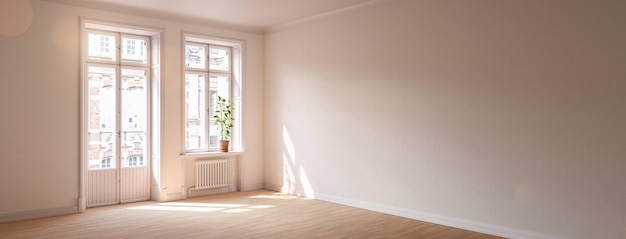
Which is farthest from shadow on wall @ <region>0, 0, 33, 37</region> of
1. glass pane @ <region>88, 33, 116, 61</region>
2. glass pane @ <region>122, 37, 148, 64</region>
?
glass pane @ <region>122, 37, 148, 64</region>

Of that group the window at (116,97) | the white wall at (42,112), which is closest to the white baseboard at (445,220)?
the window at (116,97)

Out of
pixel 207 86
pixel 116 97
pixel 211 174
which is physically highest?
pixel 207 86

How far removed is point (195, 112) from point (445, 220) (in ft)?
14.8

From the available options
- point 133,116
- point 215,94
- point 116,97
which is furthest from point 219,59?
point 116,97

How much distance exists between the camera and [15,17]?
6137 mm

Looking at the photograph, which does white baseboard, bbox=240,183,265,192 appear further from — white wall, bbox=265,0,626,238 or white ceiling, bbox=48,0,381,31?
white ceiling, bbox=48,0,381,31

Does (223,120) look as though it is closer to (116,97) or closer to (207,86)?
(207,86)

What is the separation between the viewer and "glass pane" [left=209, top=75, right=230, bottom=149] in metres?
8.44

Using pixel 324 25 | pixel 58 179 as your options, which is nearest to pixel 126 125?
pixel 58 179

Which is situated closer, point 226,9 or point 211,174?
point 226,9

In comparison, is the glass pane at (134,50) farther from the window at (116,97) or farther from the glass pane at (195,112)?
the glass pane at (195,112)

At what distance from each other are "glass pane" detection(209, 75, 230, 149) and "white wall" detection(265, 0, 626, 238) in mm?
1313

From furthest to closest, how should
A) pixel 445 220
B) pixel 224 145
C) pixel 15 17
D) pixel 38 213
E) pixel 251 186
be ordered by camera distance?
1. pixel 251 186
2. pixel 224 145
3. pixel 38 213
4. pixel 15 17
5. pixel 445 220

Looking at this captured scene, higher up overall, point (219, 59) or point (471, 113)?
point (219, 59)
